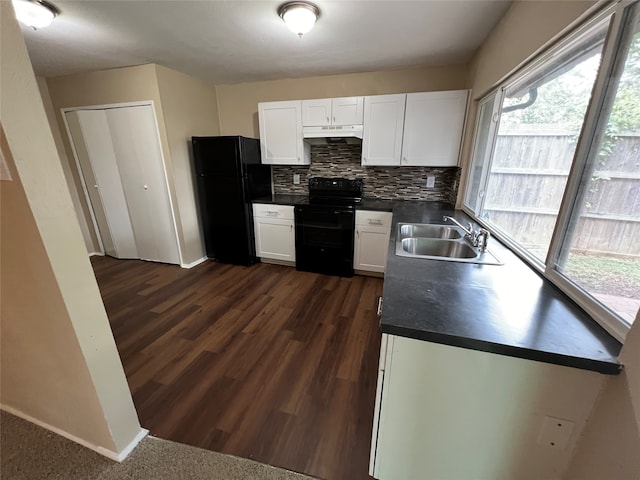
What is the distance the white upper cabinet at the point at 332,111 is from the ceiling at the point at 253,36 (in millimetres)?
353

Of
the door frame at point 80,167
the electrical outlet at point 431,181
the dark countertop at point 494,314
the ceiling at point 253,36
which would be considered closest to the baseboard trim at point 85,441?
the dark countertop at point 494,314

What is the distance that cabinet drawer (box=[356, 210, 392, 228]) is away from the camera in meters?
2.74

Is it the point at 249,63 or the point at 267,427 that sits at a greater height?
the point at 249,63

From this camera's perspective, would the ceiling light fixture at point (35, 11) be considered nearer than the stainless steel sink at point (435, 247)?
Yes

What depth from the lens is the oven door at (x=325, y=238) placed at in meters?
2.87

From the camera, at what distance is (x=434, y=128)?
8.65ft

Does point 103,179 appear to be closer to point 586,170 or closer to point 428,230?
point 428,230

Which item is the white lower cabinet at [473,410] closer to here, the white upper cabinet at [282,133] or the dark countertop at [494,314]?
the dark countertop at [494,314]

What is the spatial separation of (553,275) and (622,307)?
327 millimetres

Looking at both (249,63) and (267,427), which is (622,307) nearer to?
(267,427)

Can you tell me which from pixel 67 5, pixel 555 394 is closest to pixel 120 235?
pixel 67 5

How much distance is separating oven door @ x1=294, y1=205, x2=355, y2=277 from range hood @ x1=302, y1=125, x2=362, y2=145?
0.80 metres

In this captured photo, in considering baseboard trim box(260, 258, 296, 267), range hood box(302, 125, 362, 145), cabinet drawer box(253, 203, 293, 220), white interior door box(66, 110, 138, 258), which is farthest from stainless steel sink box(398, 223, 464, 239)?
white interior door box(66, 110, 138, 258)

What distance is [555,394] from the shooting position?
2.49ft
